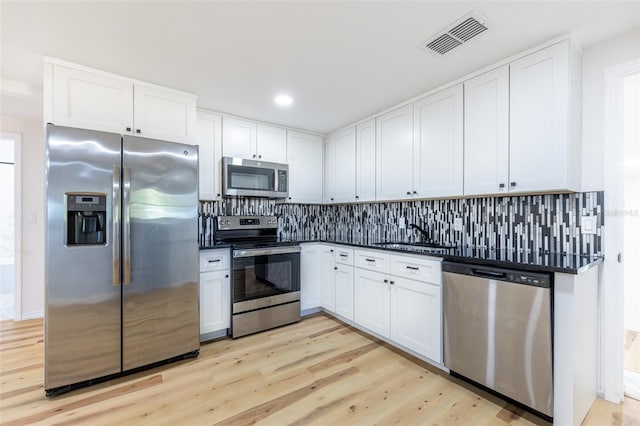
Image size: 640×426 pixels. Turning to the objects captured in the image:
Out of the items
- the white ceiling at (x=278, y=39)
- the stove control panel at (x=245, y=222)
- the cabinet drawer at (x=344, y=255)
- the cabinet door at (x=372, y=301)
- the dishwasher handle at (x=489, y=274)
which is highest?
the white ceiling at (x=278, y=39)

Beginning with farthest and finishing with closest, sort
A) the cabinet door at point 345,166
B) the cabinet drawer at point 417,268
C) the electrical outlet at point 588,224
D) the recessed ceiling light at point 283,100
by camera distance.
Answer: the cabinet door at point 345,166
the recessed ceiling light at point 283,100
the cabinet drawer at point 417,268
the electrical outlet at point 588,224

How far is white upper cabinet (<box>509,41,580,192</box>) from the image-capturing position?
1.85 metres

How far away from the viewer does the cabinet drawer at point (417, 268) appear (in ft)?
7.22

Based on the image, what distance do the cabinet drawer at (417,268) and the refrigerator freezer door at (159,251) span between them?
174cm

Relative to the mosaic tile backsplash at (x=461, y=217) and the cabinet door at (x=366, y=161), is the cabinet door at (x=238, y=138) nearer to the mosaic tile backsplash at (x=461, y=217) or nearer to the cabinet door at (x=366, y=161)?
the mosaic tile backsplash at (x=461, y=217)

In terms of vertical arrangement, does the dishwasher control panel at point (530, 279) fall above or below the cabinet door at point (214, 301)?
above

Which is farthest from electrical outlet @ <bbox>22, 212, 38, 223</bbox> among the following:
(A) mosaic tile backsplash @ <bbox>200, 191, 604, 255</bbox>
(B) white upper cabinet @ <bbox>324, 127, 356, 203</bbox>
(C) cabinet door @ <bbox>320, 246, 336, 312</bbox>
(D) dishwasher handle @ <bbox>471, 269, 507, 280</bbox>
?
(D) dishwasher handle @ <bbox>471, 269, 507, 280</bbox>

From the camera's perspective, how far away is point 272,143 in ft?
11.7

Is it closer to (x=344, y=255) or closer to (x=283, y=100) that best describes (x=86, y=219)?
(x=283, y=100)

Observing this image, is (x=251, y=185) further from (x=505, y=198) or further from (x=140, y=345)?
(x=505, y=198)

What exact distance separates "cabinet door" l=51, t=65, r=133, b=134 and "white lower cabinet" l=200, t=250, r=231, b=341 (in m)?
1.31

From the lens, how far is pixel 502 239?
2.41 metres

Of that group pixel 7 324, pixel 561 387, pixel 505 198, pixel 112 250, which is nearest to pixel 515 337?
pixel 561 387

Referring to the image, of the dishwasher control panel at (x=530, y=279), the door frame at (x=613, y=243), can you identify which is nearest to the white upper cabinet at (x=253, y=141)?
the dishwasher control panel at (x=530, y=279)
